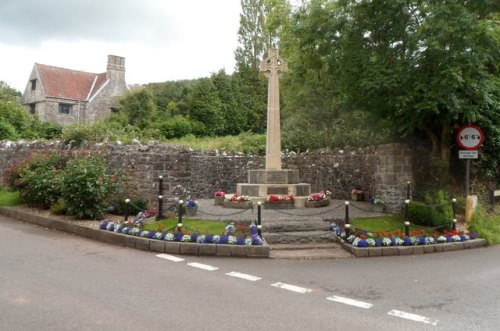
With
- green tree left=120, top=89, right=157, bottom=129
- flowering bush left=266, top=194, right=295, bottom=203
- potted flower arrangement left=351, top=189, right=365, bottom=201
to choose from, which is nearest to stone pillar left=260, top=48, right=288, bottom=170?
flowering bush left=266, top=194, right=295, bottom=203

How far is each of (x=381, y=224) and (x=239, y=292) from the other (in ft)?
19.1

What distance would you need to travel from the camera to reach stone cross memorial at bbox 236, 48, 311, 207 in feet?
44.1

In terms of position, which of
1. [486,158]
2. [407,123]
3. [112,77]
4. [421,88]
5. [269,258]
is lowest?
[269,258]

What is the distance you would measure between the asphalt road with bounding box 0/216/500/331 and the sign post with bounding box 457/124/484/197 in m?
3.11

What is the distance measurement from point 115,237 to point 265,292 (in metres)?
4.96

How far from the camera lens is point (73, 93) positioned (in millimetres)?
39594

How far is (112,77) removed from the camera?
4088cm

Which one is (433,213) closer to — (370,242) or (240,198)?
(370,242)

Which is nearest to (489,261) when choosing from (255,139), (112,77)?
(255,139)

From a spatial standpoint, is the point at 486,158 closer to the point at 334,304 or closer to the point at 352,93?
the point at 352,93

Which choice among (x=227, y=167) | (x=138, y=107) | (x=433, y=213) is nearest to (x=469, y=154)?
(x=433, y=213)

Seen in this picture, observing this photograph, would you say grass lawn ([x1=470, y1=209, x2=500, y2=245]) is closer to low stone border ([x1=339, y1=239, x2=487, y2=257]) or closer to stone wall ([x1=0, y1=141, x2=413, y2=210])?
low stone border ([x1=339, y1=239, x2=487, y2=257])

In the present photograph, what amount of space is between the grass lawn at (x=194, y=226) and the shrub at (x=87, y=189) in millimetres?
2082

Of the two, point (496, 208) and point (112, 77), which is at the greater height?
point (112, 77)
